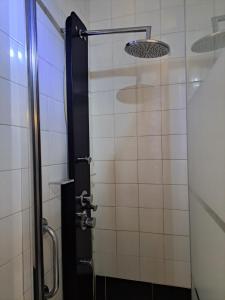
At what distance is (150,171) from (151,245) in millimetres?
524

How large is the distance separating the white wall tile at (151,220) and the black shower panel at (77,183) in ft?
1.41

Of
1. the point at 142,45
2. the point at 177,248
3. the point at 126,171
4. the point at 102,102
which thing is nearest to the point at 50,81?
the point at 142,45

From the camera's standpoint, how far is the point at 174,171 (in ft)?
5.66

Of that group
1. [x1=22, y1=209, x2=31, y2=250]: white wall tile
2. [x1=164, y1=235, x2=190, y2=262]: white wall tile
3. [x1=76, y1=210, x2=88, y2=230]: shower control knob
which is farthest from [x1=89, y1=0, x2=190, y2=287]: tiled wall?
[x1=22, y1=209, x2=31, y2=250]: white wall tile

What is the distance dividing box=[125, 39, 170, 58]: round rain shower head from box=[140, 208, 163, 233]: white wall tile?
1.03 m

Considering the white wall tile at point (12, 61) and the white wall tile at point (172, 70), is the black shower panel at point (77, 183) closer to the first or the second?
the white wall tile at point (12, 61)

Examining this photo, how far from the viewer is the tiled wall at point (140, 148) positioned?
172 cm

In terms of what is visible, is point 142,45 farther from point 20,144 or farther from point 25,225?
point 25,225

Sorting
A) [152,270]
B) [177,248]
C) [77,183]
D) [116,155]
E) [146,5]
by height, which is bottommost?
[152,270]

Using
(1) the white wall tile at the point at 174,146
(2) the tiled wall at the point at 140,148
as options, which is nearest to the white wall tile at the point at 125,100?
(2) the tiled wall at the point at 140,148

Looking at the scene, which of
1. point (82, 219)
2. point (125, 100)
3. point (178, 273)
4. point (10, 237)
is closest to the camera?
point (10, 237)

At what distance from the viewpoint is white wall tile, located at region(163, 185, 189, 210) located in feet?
5.59

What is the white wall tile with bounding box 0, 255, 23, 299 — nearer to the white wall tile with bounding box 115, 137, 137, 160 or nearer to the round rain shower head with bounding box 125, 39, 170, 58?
the white wall tile with bounding box 115, 137, 137, 160

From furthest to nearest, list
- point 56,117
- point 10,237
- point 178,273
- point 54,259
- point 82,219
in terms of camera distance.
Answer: point 178,273 < point 82,219 < point 56,117 < point 54,259 < point 10,237
